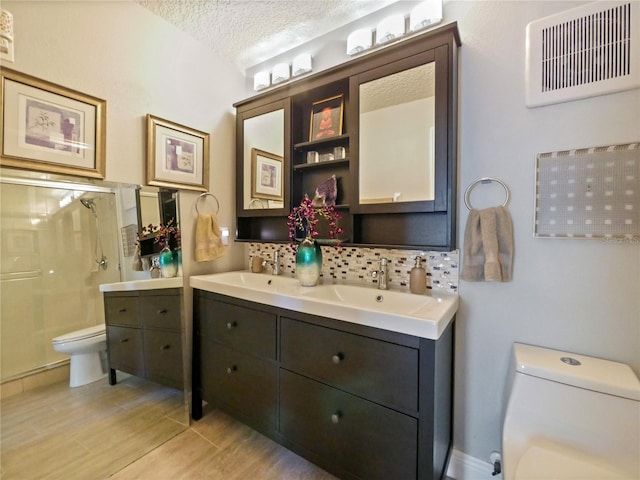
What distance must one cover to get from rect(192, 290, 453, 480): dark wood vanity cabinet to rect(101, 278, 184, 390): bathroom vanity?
0.30 metres

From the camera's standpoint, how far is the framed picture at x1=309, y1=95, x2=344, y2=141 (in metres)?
1.73

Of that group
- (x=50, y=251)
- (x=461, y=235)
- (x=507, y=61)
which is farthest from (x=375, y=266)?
(x=50, y=251)

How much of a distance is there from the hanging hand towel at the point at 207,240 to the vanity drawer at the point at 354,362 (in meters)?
0.85

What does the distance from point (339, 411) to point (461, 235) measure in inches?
39.5

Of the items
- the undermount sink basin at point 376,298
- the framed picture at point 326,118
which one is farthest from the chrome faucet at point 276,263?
the framed picture at point 326,118

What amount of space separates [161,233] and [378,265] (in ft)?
4.38

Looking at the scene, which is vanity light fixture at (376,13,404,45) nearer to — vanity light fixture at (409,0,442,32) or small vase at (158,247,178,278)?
vanity light fixture at (409,0,442,32)

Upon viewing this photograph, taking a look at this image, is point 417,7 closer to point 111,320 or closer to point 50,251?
point 50,251

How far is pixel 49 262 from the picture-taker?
1.32 metres

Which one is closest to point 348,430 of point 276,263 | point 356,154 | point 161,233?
point 276,263

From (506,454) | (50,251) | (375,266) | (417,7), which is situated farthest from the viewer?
(375,266)

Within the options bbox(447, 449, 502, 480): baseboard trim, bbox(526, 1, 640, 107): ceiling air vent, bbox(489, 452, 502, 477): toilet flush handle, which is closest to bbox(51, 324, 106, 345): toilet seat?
bbox(447, 449, 502, 480): baseboard trim

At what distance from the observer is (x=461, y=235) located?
1.39 meters

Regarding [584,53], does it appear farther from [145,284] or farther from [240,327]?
[145,284]
